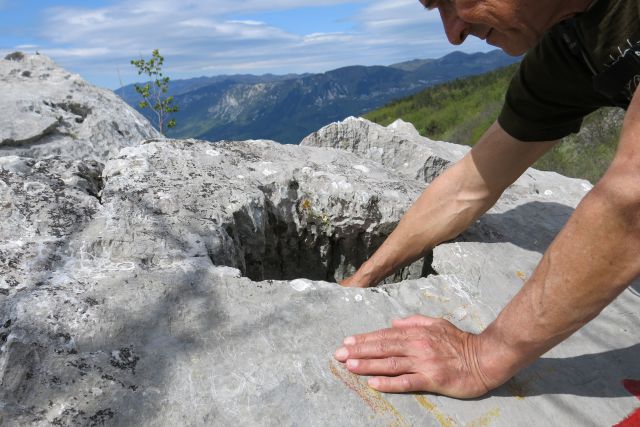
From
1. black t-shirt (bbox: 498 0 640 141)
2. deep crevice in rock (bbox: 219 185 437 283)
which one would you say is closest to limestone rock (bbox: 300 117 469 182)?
deep crevice in rock (bbox: 219 185 437 283)

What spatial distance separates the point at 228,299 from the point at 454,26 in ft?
4.42

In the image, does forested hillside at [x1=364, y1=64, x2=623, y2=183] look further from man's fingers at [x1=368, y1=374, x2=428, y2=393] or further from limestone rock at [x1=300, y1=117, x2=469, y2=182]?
man's fingers at [x1=368, y1=374, x2=428, y2=393]

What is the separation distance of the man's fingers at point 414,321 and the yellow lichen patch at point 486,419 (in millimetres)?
360

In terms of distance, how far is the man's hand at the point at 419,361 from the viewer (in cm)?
164

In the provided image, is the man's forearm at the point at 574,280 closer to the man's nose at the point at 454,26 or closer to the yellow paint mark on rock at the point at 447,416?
the yellow paint mark on rock at the point at 447,416

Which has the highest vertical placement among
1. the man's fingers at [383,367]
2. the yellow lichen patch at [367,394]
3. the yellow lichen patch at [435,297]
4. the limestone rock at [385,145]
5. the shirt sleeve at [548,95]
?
the shirt sleeve at [548,95]

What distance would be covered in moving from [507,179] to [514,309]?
1.08 meters

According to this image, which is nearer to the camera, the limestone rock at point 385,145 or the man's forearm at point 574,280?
the man's forearm at point 574,280

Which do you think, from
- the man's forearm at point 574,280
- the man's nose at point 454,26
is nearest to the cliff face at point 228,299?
the man's forearm at point 574,280

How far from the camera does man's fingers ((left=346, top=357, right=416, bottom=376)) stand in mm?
1670

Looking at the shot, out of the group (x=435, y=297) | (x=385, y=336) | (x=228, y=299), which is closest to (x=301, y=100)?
(x=435, y=297)

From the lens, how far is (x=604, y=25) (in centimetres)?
159

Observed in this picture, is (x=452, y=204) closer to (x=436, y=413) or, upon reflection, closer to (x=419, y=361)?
(x=419, y=361)

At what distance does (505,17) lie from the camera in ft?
5.33
